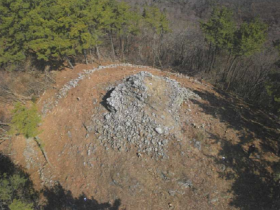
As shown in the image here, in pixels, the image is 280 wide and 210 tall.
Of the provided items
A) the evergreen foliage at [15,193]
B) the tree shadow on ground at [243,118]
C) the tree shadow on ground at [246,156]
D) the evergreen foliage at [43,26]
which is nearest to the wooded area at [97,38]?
the evergreen foliage at [43,26]

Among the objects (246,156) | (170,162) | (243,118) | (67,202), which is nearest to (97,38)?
(170,162)

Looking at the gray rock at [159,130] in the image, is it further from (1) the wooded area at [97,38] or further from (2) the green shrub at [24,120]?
(2) the green shrub at [24,120]

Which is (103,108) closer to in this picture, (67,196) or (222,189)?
(67,196)

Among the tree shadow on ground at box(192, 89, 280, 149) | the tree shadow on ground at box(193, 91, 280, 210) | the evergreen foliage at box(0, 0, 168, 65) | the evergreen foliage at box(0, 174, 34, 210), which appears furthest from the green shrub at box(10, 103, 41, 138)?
the tree shadow on ground at box(192, 89, 280, 149)

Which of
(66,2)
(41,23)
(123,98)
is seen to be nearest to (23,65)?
(41,23)

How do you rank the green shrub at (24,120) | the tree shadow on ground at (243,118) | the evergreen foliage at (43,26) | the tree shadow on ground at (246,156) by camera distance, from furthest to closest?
the evergreen foliage at (43,26) < the tree shadow on ground at (243,118) < the tree shadow on ground at (246,156) < the green shrub at (24,120)

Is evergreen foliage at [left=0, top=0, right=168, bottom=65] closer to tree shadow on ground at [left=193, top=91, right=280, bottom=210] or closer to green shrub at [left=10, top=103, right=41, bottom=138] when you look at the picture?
green shrub at [left=10, top=103, right=41, bottom=138]
